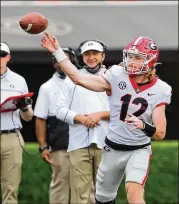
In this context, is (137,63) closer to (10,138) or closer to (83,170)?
(83,170)

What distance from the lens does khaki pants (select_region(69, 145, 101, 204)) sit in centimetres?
877

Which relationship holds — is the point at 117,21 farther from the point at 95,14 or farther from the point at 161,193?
the point at 161,193

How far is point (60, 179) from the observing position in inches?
368

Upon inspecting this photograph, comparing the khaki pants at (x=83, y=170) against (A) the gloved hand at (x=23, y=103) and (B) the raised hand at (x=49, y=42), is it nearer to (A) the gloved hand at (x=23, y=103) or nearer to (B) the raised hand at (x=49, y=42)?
(A) the gloved hand at (x=23, y=103)

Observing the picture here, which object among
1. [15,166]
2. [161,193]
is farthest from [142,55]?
[161,193]

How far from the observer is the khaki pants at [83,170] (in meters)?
8.77

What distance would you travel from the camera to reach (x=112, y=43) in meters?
12.0

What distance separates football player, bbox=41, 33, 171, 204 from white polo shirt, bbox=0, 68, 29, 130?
5.04 ft

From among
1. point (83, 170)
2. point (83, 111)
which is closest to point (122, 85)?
point (83, 111)

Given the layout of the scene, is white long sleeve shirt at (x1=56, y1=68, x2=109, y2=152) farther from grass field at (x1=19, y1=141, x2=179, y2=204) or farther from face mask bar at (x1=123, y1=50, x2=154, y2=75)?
grass field at (x1=19, y1=141, x2=179, y2=204)

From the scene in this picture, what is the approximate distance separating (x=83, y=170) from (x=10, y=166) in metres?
0.80

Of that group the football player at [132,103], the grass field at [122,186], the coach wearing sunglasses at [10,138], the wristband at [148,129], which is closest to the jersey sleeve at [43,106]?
the coach wearing sunglasses at [10,138]

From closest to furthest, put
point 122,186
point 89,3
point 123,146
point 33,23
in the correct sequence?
point 33,23, point 123,146, point 122,186, point 89,3

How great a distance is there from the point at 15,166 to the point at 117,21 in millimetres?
3800
